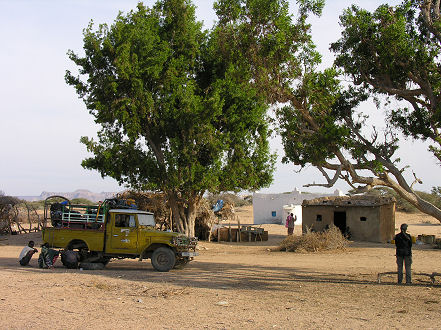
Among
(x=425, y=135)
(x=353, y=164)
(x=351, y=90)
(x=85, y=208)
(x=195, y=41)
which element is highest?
(x=195, y=41)

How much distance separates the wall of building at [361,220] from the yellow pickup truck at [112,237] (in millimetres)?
14362

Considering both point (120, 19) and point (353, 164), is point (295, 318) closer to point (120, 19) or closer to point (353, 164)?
point (353, 164)

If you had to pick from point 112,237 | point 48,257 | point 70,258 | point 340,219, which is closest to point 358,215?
point 340,219

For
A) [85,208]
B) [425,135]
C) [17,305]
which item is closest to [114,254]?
[85,208]

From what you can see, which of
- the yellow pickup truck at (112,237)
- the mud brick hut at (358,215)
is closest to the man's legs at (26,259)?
the yellow pickup truck at (112,237)

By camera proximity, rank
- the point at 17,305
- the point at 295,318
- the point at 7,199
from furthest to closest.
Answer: the point at 7,199 → the point at 17,305 → the point at 295,318

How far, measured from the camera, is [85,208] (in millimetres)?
17594

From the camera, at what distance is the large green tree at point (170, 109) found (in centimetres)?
2406

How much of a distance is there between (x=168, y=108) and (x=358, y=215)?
46.1 feet

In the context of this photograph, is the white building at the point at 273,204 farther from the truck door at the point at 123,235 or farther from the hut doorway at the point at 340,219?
the truck door at the point at 123,235

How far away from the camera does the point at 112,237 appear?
1700 cm

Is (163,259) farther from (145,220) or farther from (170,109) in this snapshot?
(170,109)

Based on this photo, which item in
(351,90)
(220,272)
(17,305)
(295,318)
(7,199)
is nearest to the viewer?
(295,318)

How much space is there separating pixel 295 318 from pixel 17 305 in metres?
6.17
